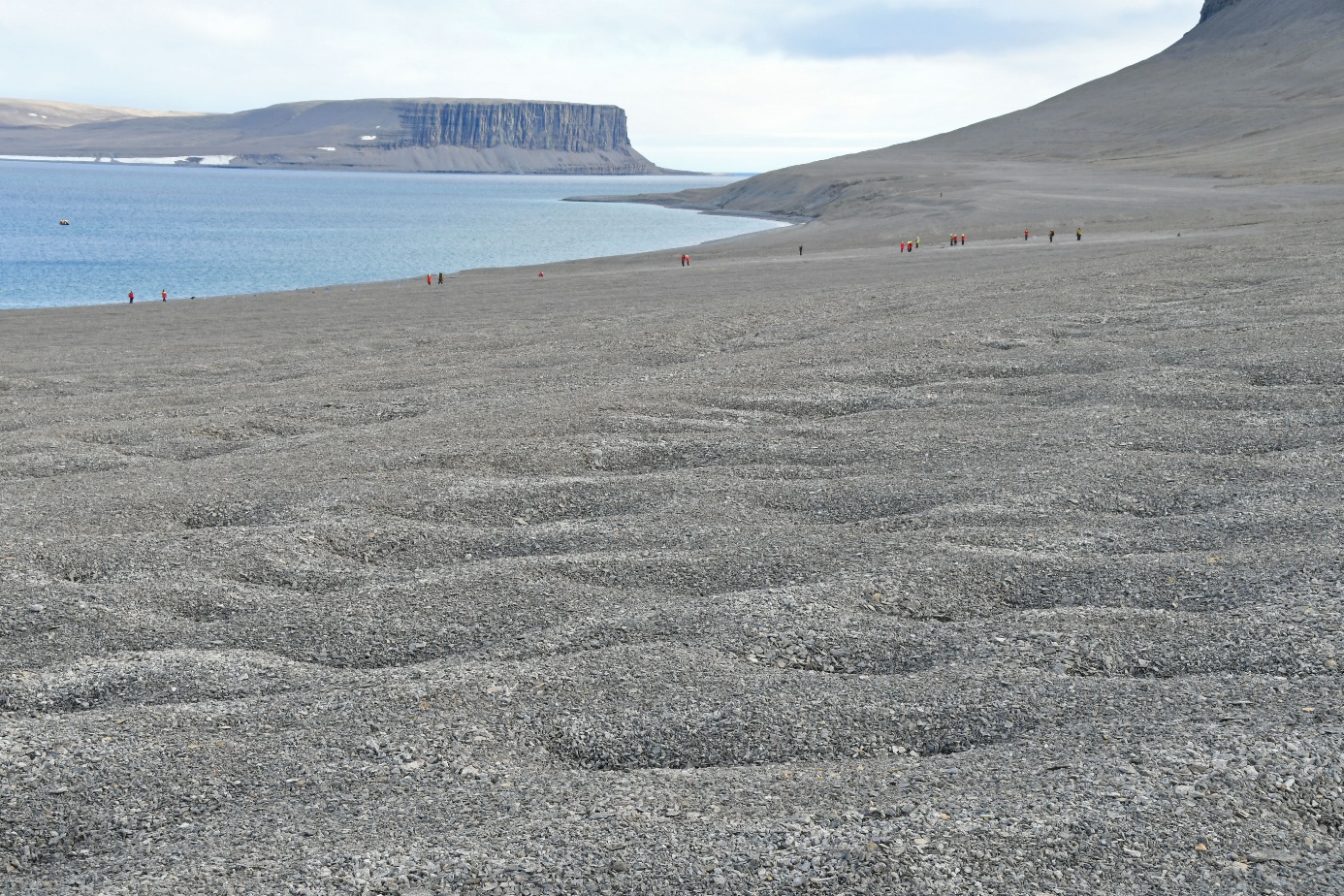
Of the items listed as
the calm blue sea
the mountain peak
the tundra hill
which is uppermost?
the mountain peak

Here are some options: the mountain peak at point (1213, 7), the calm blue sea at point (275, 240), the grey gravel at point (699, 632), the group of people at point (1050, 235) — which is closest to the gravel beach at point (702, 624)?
the grey gravel at point (699, 632)

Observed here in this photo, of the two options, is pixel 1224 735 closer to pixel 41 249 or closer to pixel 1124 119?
pixel 41 249

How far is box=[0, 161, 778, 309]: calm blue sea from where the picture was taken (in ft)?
170

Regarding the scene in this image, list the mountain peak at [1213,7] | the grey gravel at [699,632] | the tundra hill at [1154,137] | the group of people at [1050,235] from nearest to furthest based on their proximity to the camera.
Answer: the grey gravel at [699,632] < the group of people at [1050,235] < the tundra hill at [1154,137] < the mountain peak at [1213,7]


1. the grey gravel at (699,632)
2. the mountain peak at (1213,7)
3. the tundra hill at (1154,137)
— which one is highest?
the mountain peak at (1213,7)

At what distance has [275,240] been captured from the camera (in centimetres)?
7738

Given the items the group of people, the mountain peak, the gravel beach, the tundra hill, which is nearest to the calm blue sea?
the tundra hill

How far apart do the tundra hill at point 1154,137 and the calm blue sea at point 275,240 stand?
10770 mm

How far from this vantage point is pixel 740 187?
397ft

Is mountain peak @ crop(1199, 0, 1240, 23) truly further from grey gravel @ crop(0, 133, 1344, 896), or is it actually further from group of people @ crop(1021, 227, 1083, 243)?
grey gravel @ crop(0, 133, 1344, 896)

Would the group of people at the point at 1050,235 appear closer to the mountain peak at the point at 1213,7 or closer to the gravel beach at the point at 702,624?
the gravel beach at the point at 702,624

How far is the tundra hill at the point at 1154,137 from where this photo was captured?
3142 inches

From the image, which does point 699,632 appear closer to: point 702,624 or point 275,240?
point 702,624

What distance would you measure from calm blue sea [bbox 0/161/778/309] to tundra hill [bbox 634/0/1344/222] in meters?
10.8
